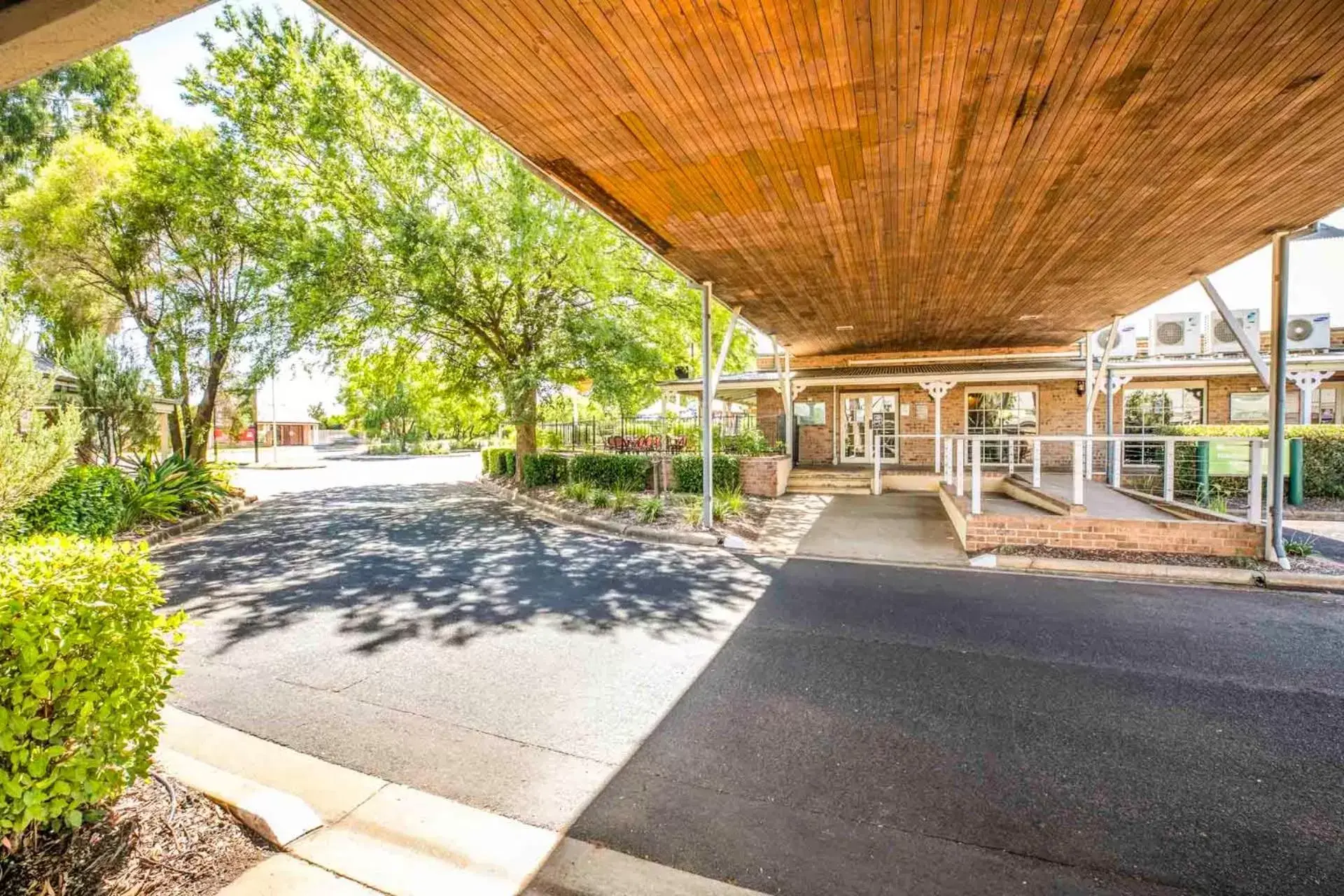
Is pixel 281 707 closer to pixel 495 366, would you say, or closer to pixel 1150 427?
pixel 495 366

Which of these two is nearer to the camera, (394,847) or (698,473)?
(394,847)

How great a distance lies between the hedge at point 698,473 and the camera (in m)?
12.3

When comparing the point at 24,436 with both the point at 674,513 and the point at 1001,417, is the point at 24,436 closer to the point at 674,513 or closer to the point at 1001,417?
the point at 674,513

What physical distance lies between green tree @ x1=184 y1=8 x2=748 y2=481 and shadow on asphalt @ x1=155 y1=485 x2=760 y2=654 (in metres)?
4.42

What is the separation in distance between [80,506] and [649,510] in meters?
8.32

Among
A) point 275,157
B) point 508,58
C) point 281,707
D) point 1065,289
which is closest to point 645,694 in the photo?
point 281,707

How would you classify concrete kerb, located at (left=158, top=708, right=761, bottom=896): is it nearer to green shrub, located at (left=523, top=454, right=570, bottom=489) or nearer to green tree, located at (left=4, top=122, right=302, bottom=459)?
green tree, located at (left=4, top=122, right=302, bottom=459)

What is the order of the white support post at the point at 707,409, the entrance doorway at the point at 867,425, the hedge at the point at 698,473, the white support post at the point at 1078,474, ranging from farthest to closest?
the entrance doorway at the point at 867,425, the hedge at the point at 698,473, the white support post at the point at 707,409, the white support post at the point at 1078,474

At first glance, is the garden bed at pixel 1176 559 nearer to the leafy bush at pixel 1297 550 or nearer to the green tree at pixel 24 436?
the leafy bush at pixel 1297 550

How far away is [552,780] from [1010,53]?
16.3 ft

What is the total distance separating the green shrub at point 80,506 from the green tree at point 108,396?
1.60 meters

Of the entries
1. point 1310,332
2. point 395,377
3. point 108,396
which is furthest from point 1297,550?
point 108,396

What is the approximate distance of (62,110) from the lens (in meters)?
16.9

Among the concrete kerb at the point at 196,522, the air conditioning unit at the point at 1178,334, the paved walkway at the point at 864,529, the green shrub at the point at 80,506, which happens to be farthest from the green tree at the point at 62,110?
the air conditioning unit at the point at 1178,334
